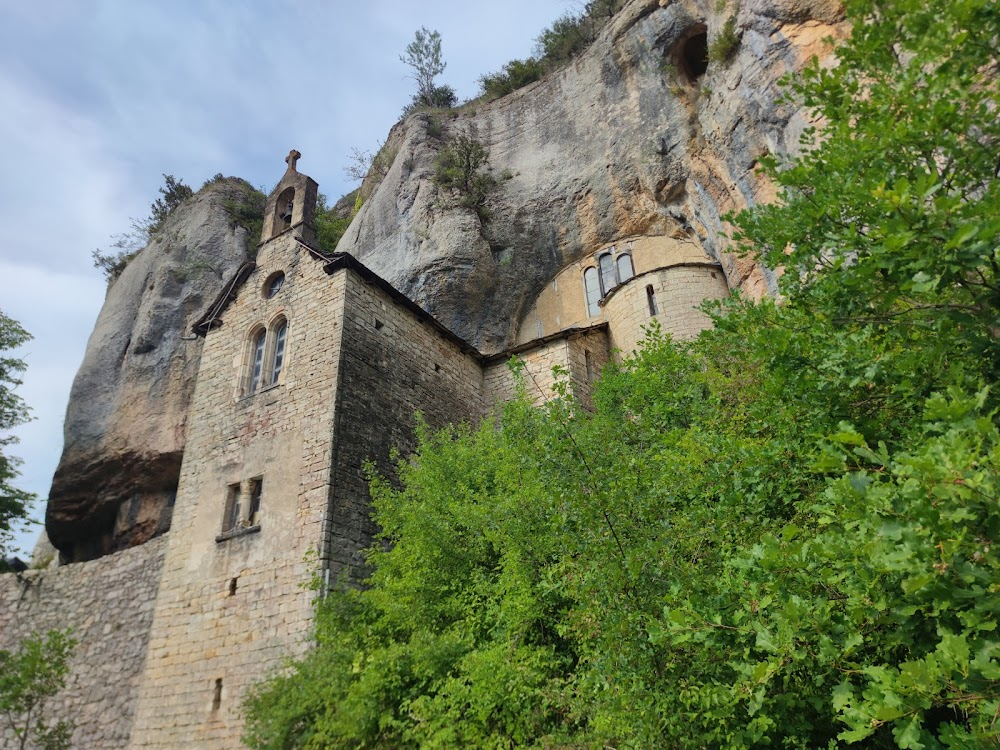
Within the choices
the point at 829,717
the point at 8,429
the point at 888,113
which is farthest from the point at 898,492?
the point at 8,429

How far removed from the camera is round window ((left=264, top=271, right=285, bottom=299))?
13938 millimetres

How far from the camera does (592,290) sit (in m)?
18.7

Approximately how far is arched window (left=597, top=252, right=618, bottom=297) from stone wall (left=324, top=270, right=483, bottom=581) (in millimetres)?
4721

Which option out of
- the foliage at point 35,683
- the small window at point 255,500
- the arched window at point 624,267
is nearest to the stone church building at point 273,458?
the small window at point 255,500

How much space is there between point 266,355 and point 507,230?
9.09 m

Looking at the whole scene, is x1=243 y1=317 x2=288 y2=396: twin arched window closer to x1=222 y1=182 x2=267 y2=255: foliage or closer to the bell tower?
the bell tower

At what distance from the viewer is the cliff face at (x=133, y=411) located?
1700cm

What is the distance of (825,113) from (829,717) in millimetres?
4802

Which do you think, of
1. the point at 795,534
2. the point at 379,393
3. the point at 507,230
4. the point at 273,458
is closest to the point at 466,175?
the point at 507,230

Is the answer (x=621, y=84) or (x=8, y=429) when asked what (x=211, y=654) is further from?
(x=621, y=84)

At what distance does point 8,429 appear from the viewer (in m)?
19.4

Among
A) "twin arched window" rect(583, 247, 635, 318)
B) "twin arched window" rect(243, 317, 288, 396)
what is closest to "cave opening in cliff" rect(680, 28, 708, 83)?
"twin arched window" rect(583, 247, 635, 318)

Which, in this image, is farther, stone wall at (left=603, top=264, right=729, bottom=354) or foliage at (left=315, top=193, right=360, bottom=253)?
foliage at (left=315, top=193, right=360, bottom=253)

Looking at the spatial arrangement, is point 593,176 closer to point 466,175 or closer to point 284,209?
point 466,175
